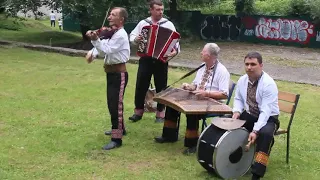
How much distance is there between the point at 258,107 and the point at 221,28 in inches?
784

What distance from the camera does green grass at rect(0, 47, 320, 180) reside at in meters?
5.48

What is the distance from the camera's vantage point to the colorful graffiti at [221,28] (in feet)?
80.6

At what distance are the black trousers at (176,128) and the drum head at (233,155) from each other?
945 mm

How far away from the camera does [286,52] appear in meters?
20.8

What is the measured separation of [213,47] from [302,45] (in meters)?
17.9

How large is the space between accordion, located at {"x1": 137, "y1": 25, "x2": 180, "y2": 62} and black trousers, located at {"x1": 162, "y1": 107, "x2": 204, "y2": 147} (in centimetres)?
87

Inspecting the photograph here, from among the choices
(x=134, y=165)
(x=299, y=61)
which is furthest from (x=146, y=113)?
(x=299, y=61)

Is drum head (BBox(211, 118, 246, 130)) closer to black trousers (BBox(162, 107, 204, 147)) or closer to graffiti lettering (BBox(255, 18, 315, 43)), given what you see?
black trousers (BBox(162, 107, 204, 147))

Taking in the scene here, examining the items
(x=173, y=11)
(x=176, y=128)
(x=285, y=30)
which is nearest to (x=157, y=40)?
(x=176, y=128)

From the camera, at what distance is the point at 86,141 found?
649 cm

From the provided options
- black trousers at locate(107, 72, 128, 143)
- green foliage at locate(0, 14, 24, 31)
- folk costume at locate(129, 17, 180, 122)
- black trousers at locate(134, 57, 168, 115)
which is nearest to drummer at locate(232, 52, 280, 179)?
black trousers at locate(107, 72, 128, 143)

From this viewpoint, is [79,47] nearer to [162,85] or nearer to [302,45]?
[302,45]

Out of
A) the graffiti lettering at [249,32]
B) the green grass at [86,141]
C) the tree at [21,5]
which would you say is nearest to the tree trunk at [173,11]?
the graffiti lettering at [249,32]

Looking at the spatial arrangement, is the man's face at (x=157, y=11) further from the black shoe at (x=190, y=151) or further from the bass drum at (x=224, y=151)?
the bass drum at (x=224, y=151)
